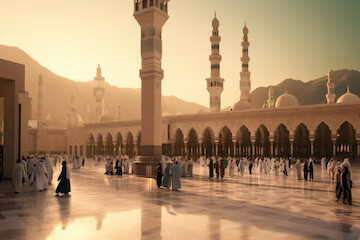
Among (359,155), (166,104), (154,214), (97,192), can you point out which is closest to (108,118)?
(359,155)

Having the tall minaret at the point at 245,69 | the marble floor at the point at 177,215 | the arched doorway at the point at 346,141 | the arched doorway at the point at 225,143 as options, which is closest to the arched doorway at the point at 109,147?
the arched doorway at the point at 225,143

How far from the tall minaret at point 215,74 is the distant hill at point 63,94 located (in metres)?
50.4

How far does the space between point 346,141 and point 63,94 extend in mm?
82656

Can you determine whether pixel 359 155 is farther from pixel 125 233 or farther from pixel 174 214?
pixel 125 233

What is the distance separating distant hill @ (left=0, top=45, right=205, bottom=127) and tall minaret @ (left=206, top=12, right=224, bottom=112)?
50.4 m

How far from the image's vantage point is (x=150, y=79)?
49.3 ft

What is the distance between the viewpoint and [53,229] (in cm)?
514

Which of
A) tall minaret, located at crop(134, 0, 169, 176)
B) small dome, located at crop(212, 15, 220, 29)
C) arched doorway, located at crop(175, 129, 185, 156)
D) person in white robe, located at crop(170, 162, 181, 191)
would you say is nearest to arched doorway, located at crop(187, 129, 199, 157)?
arched doorway, located at crop(175, 129, 185, 156)

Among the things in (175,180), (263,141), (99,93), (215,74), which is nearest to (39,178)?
(175,180)

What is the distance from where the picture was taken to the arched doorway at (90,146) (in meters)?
37.1

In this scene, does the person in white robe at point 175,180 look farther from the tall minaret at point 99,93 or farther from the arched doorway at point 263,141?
the tall minaret at point 99,93

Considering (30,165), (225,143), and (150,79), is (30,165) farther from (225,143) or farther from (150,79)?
(225,143)

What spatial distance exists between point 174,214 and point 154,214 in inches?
14.6

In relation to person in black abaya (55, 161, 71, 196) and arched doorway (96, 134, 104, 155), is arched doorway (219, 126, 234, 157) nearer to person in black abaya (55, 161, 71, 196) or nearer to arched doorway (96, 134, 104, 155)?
arched doorway (96, 134, 104, 155)
